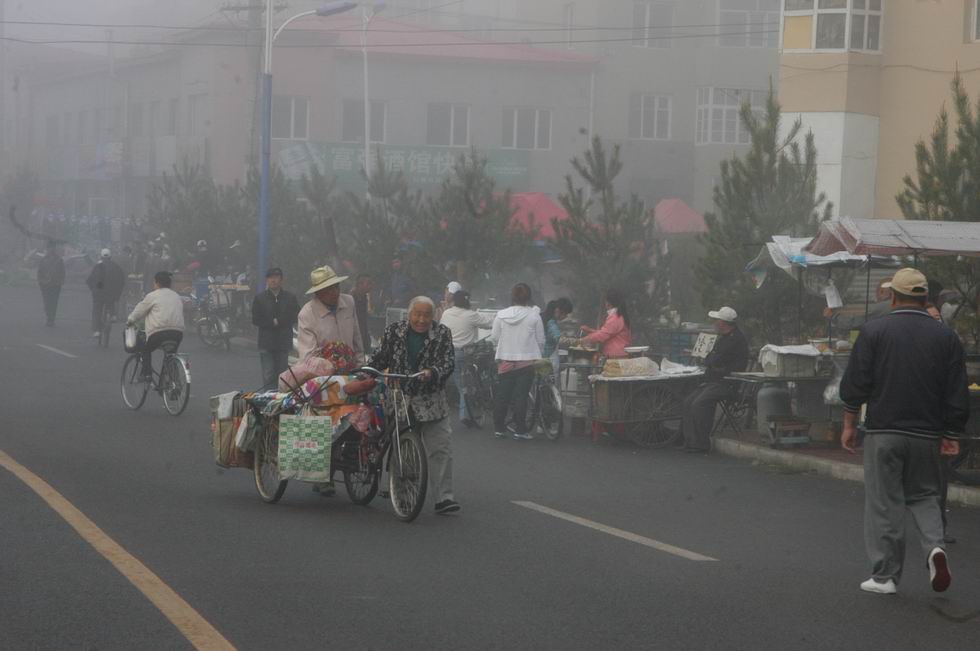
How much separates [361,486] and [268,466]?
0.68m

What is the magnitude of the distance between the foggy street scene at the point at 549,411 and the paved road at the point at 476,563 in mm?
36

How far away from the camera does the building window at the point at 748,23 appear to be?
6166cm

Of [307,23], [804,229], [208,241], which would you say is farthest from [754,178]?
[307,23]

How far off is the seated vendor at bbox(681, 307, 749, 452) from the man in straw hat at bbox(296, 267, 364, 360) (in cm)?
488

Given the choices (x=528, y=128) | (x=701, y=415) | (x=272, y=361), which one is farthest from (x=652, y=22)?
(x=701, y=415)

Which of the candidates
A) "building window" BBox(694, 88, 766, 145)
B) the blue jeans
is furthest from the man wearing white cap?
"building window" BBox(694, 88, 766, 145)

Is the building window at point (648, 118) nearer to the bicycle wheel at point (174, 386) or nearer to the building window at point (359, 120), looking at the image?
the building window at point (359, 120)

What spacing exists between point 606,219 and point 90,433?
8.95m

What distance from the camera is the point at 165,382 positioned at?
1672 centimetres

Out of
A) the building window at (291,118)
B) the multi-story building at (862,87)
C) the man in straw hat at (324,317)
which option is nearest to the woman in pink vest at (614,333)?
the man in straw hat at (324,317)

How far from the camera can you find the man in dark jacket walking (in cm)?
1661

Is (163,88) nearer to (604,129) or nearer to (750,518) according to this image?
(604,129)

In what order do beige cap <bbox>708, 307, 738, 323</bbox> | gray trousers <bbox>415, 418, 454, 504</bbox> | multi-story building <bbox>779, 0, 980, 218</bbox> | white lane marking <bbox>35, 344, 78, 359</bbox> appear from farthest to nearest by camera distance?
multi-story building <bbox>779, 0, 980, 218</bbox> < white lane marking <bbox>35, 344, 78, 359</bbox> < beige cap <bbox>708, 307, 738, 323</bbox> < gray trousers <bbox>415, 418, 454, 504</bbox>

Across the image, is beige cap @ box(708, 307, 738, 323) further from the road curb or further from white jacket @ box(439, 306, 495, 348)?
white jacket @ box(439, 306, 495, 348)
